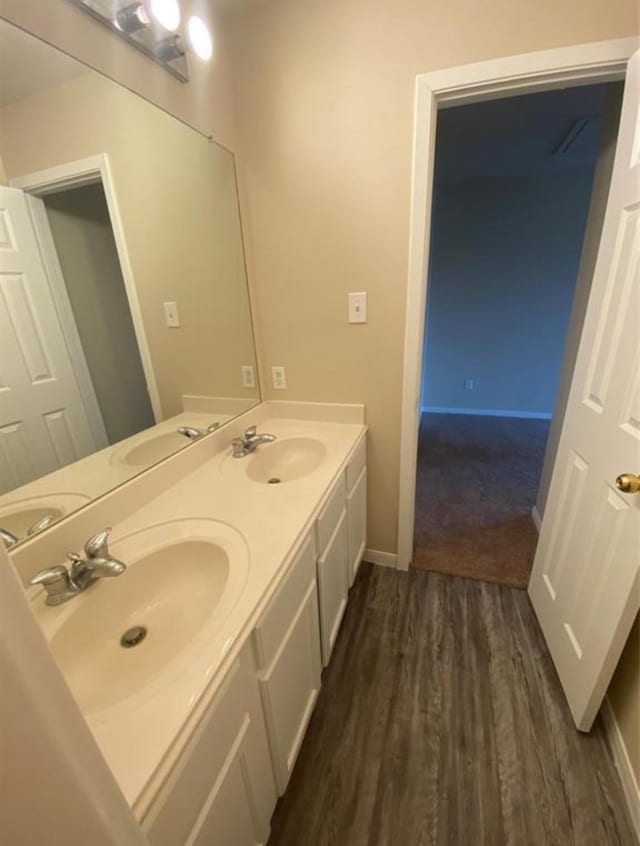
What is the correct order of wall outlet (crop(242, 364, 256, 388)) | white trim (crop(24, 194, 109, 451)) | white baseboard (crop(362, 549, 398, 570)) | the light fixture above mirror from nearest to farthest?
1. white trim (crop(24, 194, 109, 451))
2. the light fixture above mirror
3. wall outlet (crop(242, 364, 256, 388))
4. white baseboard (crop(362, 549, 398, 570))

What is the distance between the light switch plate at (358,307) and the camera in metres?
1.50

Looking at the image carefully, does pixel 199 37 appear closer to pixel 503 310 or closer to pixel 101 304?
pixel 101 304

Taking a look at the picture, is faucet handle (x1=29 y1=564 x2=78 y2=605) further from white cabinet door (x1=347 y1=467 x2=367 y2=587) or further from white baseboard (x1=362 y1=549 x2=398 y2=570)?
white baseboard (x1=362 y1=549 x2=398 y2=570)

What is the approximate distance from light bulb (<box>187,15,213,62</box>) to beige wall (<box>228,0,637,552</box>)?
0.22 metres

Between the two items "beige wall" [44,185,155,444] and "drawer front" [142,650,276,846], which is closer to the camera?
"drawer front" [142,650,276,846]

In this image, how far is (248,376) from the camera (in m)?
1.69

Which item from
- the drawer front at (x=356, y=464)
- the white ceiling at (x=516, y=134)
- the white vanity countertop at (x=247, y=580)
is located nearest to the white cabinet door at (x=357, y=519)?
the drawer front at (x=356, y=464)

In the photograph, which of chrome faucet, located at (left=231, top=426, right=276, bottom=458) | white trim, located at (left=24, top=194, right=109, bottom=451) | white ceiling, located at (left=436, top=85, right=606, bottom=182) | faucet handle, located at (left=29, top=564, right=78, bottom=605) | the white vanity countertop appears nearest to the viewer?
the white vanity countertop

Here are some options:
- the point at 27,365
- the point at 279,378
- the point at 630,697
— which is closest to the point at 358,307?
the point at 279,378

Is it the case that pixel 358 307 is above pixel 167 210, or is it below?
below

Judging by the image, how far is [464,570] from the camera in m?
1.86

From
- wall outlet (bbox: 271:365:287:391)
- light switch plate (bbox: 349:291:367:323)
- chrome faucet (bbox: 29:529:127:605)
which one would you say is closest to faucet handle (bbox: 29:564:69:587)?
chrome faucet (bbox: 29:529:127:605)

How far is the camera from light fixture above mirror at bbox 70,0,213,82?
946mm

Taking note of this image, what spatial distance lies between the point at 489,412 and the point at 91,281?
4.08m
